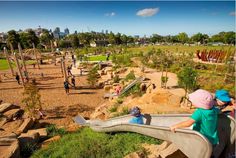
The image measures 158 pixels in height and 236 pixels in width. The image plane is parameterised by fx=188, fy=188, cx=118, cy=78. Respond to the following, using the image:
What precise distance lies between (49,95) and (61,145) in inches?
411

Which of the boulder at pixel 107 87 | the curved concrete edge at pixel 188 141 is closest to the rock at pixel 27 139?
the curved concrete edge at pixel 188 141

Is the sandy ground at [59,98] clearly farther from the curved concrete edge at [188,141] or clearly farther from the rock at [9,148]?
the curved concrete edge at [188,141]

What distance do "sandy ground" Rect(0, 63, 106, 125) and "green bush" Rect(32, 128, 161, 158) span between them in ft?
15.4

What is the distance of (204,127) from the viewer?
11.3 feet

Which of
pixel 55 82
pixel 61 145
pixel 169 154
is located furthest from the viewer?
pixel 55 82

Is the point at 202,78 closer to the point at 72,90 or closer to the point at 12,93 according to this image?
the point at 72,90

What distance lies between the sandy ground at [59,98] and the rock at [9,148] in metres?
4.15

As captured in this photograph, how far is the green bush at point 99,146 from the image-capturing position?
553 centimetres

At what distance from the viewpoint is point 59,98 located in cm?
1559

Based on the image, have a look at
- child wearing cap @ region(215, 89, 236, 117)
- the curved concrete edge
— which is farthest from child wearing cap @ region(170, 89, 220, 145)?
child wearing cap @ region(215, 89, 236, 117)

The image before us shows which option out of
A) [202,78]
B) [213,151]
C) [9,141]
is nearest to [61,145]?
[9,141]

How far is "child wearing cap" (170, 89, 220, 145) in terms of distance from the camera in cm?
Result: 324

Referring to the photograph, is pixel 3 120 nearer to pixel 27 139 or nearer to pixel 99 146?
pixel 27 139

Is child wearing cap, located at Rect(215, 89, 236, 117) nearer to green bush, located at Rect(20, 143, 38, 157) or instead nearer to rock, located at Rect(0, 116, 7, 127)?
green bush, located at Rect(20, 143, 38, 157)
